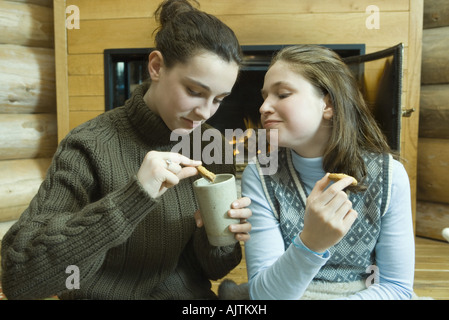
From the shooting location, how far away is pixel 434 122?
75.6 inches

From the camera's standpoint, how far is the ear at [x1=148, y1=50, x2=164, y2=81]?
730 millimetres

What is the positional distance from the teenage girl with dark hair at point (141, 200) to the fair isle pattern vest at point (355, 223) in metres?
0.10

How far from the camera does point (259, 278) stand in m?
0.62

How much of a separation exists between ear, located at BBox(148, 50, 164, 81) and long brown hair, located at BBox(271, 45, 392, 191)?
8.0 inches

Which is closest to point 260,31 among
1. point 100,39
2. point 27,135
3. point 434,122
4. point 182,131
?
point 100,39

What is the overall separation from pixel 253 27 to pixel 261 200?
4.44 ft

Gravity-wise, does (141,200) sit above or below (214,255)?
above

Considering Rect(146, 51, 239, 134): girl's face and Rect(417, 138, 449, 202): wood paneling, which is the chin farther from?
Rect(417, 138, 449, 202): wood paneling

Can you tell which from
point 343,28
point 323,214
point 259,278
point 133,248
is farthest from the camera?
point 343,28

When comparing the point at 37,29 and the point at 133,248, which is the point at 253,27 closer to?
the point at 37,29

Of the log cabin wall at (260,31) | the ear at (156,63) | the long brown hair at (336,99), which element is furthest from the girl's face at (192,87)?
the log cabin wall at (260,31)

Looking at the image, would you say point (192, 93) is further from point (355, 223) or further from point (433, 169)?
point (433, 169)

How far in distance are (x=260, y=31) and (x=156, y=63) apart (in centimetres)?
124
